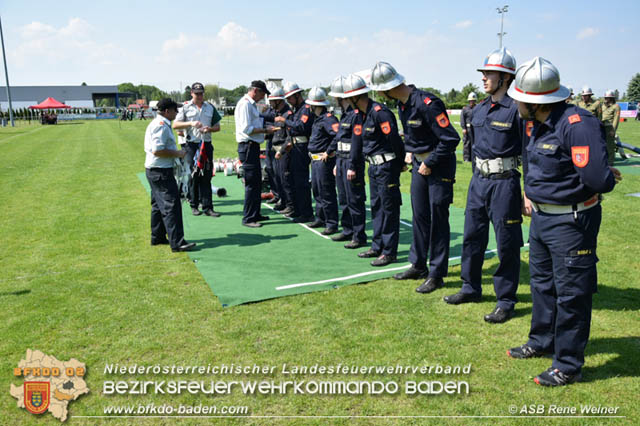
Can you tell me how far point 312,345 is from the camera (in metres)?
3.96

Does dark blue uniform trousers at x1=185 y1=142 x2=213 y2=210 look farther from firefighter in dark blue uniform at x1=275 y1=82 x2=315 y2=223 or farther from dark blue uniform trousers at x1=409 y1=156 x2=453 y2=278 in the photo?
dark blue uniform trousers at x1=409 y1=156 x2=453 y2=278

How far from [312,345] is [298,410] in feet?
2.76

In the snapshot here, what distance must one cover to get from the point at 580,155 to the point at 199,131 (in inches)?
273

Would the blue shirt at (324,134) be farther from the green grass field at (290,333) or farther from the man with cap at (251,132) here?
the green grass field at (290,333)

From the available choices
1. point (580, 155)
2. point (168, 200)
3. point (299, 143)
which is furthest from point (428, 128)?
point (168, 200)

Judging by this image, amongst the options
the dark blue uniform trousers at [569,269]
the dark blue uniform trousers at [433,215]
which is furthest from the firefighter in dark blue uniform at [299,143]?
the dark blue uniform trousers at [569,269]

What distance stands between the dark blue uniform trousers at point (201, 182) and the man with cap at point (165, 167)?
6.79ft

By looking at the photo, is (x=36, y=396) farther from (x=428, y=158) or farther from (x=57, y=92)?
(x=57, y=92)

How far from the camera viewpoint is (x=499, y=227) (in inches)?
167

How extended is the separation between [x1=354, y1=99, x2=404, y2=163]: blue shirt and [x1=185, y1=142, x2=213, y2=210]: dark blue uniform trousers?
3853 millimetres

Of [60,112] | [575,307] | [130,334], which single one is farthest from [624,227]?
[60,112]

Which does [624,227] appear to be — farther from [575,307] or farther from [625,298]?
[575,307]

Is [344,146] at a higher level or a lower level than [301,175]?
higher

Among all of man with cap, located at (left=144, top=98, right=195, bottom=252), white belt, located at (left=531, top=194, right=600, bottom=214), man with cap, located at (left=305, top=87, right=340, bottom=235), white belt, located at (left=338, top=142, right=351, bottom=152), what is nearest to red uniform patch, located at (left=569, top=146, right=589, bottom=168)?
white belt, located at (left=531, top=194, right=600, bottom=214)
